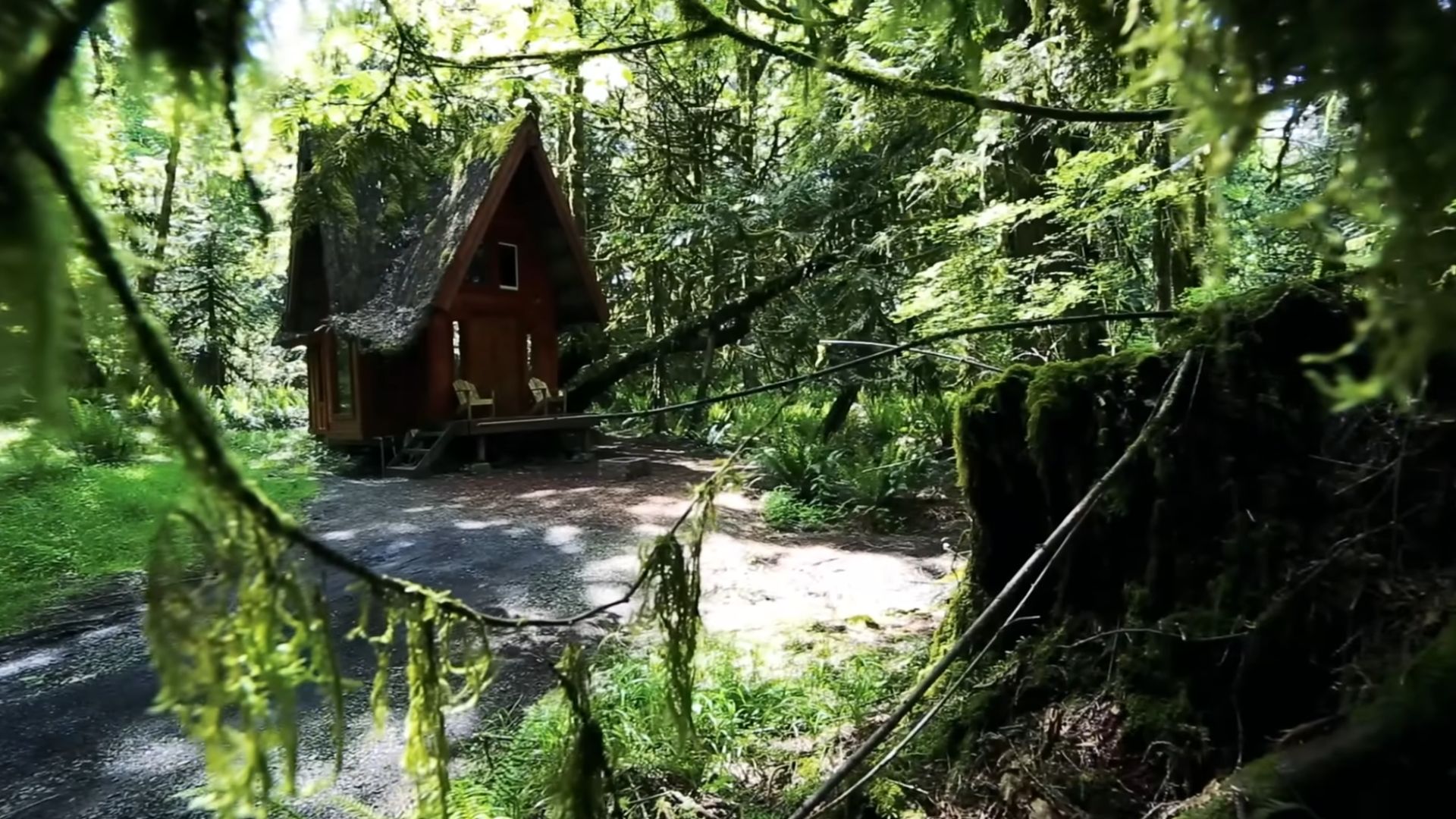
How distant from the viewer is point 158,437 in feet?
3.00

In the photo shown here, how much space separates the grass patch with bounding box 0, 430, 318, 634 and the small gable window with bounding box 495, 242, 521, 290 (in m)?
4.85

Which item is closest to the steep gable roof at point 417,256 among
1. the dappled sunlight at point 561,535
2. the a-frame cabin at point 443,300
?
the a-frame cabin at point 443,300

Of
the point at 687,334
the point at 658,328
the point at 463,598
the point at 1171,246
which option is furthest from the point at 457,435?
the point at 1171,246

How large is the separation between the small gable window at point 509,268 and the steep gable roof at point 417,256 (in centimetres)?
61

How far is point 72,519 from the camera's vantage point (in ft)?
32.1

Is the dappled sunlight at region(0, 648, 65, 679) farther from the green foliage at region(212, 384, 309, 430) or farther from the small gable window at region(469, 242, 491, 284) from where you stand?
the green foliage at region(212, 384, 309, 430)

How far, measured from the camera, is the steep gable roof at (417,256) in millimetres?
13891

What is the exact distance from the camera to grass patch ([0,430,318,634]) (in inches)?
296

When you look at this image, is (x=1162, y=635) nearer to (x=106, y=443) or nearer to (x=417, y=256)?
(x=417, y=256)

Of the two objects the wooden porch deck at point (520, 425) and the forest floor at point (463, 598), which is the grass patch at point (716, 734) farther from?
the wooden porch deck at point (520, 425)

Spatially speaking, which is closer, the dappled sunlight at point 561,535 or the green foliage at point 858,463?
the dappled sunlight at point 561,535

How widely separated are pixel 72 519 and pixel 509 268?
8234mm

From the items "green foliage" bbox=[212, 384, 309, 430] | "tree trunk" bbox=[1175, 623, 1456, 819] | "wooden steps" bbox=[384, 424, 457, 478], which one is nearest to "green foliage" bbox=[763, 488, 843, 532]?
"wooden steps" bbox=[384, 424, 457, 478]

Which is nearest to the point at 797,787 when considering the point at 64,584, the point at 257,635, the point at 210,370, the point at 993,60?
the point at 257,635
